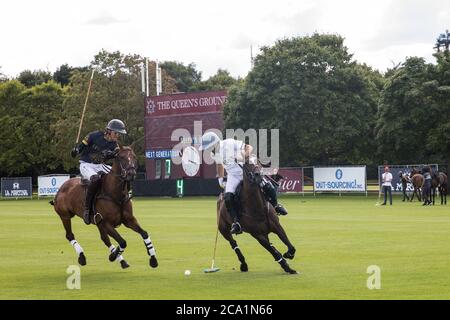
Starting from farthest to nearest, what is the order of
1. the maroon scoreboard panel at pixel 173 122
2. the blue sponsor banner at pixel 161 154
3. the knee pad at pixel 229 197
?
the blue sponsor banner at pixel 161 154 < the maroon scoreboard panel at pixel 173 122 < the knee pad at pixel 229 197

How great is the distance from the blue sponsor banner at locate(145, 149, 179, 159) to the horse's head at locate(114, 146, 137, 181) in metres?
52.0

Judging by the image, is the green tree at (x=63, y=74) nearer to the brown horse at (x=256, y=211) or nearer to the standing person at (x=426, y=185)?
the standing person at (x=426, y=185)

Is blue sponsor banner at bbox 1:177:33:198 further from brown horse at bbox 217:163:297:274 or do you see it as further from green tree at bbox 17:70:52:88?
brown horse at bbox 217:163:297:274

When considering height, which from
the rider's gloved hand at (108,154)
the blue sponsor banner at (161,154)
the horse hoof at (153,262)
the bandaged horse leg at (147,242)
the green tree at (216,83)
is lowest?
the horse hoof at (153,262)

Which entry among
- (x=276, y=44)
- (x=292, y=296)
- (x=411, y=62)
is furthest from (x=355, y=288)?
(x=276, y=44)

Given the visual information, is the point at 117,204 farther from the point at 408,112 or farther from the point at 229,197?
the point at 408,112

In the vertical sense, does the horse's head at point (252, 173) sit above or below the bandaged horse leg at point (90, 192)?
above

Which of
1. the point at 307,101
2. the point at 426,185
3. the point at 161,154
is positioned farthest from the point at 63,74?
the point at 426,185

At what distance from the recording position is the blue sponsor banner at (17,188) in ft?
251

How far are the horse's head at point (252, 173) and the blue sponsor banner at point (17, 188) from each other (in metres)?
62.1

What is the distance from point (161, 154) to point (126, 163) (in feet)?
175

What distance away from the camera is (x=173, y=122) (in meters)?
69.6

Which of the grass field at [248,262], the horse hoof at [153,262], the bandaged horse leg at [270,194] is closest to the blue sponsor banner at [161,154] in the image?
the grass field at [248,262]
